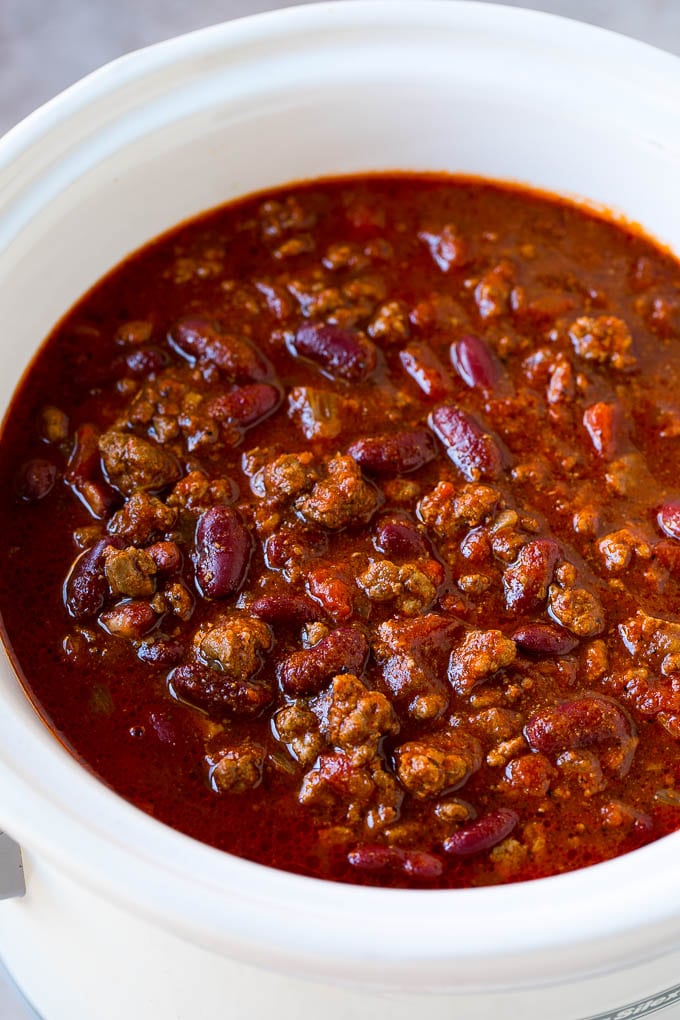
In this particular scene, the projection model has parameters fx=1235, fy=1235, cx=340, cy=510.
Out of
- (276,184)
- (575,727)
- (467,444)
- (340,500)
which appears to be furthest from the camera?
(276,184)

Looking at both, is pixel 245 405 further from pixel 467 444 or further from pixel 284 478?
pixel 467 444

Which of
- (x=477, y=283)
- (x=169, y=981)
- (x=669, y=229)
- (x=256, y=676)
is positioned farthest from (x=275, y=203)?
(x=169, y=981)

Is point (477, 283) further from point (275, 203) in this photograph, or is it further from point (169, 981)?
point (169, 981)

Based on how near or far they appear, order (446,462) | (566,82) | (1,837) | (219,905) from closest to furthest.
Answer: (219,905), (1,837), (446,462), (566,82)

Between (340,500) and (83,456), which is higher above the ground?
(83,456)

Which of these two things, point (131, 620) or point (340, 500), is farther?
point (340, 500)

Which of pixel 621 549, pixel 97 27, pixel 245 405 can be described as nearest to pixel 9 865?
pixel 245 405

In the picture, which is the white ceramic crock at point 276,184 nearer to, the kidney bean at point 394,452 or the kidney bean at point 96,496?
the kidney bean at point 96,496
